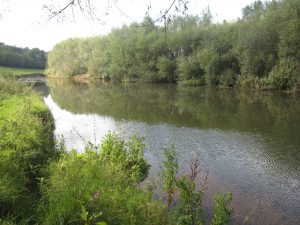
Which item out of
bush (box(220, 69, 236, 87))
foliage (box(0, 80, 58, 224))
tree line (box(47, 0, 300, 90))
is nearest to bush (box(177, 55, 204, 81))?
tree line (box(47, 0, 300, 90))

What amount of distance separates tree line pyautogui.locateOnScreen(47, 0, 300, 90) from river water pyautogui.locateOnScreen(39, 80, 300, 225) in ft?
22.0

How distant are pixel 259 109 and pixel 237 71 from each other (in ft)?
→ 64.2

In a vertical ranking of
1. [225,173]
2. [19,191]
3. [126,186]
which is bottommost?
[225,173]

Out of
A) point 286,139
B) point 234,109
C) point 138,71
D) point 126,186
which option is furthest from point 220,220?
point 138,71

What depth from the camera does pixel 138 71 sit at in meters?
56.2

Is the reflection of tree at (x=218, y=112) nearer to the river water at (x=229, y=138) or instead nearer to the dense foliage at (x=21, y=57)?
the river water at (x=229, y=138)

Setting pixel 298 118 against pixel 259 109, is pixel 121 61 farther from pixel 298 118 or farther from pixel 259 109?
pixel 298 118

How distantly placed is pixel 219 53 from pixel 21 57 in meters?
74.0

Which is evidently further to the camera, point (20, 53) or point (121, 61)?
point (20, 53)

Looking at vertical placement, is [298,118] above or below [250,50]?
below

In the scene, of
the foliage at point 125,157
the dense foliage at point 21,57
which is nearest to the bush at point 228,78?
the foliage at point 125,157

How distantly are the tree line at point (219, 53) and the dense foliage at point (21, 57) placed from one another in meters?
34.8

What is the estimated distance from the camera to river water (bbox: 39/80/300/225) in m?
8.86

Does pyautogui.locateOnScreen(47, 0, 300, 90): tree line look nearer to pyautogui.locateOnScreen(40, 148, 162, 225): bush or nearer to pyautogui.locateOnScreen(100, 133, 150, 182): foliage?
pyautogui.locateOnScreen(100, 133, 150, 182): foliage
